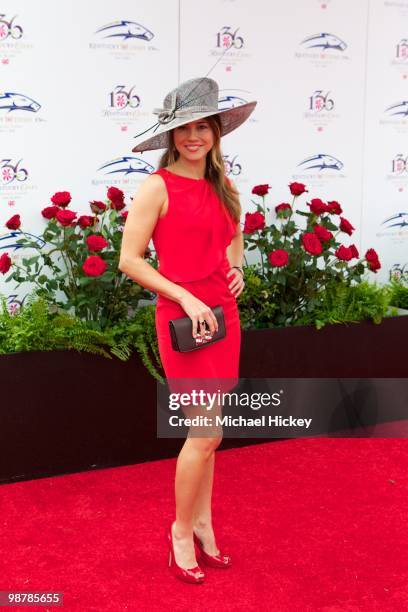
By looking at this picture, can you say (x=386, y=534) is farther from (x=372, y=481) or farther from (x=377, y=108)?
(x=377, y=108)

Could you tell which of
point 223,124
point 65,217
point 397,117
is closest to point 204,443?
point 223,124

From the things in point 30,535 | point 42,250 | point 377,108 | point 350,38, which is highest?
point 350,38

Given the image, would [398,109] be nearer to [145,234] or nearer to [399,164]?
[399,164]

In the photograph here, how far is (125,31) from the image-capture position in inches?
146

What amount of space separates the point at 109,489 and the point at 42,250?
124cm

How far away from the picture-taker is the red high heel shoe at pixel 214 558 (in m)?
2.56

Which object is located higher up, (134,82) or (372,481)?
(134,82)

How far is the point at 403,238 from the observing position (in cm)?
467

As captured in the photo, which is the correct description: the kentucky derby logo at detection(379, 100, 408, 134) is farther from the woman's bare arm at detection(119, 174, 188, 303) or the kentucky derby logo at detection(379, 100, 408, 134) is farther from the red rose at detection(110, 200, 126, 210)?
the woman's bare arm at detection(119, 174, 188, 303)

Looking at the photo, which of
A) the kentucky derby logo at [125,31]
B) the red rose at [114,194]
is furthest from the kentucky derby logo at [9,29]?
the red rose at [114,194]

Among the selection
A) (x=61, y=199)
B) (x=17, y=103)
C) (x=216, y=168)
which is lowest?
(x=61, y=199)

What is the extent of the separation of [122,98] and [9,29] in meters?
0.62

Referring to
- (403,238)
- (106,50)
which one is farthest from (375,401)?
(106,50)

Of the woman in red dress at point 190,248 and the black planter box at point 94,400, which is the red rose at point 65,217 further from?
the woman in red dress at point 190,248
